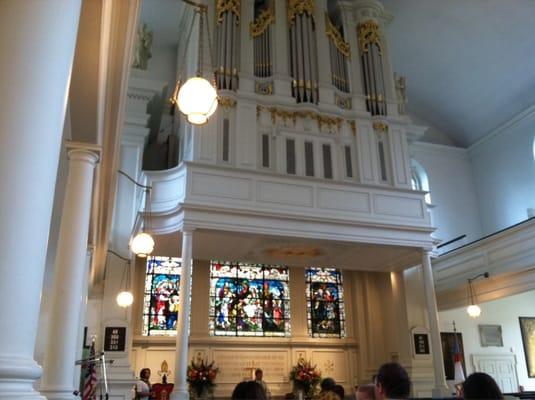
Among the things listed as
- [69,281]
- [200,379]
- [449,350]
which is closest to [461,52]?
[449,350]

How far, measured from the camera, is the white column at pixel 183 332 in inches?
332

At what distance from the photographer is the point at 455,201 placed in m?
16.2

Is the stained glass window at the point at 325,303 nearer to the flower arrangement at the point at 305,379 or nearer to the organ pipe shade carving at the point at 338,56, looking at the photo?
the flower arrangement at the point at 305,379

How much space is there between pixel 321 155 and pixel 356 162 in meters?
0.83

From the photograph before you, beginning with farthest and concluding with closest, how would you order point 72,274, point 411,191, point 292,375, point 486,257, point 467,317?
point 467,317, point 292,375, point 486,257, point 411,191, point 72,274

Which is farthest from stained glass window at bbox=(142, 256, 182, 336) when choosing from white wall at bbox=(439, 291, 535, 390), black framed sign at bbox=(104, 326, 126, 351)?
white wall at bbox=(439, 291, 535, 390)

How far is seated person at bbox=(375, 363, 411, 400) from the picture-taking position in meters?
2.59

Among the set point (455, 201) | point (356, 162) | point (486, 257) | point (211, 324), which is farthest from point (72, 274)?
point (455, 201)

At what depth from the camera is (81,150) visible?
17.3 feet

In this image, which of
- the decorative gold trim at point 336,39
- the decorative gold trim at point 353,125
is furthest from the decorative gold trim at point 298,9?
the decorative gold trim at point 353,125

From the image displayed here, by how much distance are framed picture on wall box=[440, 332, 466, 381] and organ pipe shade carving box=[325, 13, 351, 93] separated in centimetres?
716

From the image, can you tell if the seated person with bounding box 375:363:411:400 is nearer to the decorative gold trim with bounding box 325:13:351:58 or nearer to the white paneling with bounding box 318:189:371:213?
the white paneling with bounding box 318:189:371:213

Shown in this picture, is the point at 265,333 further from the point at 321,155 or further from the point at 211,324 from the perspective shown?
the point at 321,155

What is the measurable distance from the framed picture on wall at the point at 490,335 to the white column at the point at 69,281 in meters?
12.5
